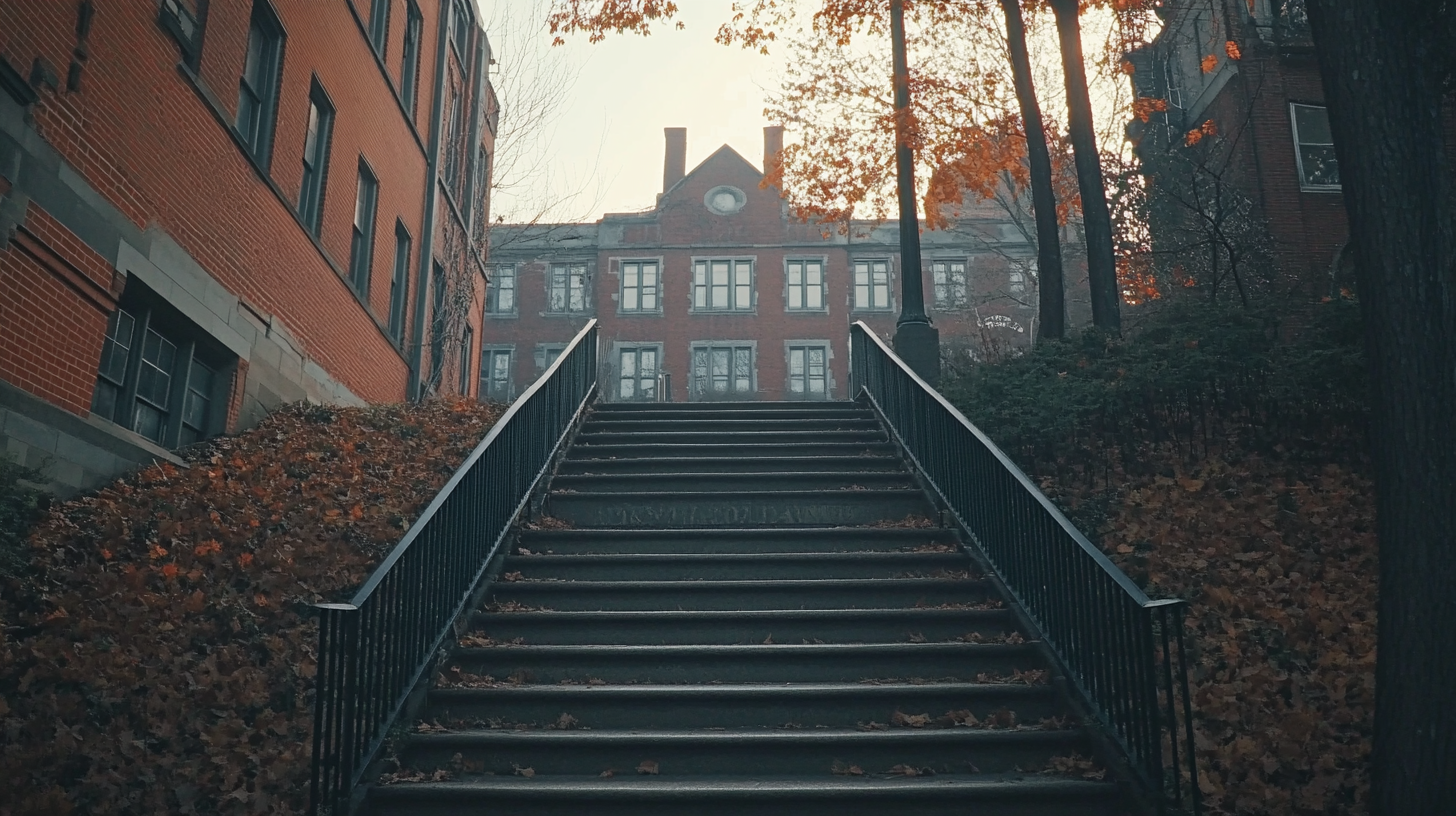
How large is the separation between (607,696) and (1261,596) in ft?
13.1

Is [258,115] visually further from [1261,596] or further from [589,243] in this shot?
[589,243]

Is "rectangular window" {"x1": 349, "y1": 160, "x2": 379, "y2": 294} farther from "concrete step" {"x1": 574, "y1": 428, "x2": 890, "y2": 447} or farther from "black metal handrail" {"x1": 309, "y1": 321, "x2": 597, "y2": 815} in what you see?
"black metal handrail" {"x1": 309, "y1": 321, "x2": 597, "y2": 815}

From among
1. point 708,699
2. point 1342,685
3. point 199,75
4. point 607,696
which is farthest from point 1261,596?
point 199,75

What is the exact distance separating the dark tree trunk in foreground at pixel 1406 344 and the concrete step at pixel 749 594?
103 inches

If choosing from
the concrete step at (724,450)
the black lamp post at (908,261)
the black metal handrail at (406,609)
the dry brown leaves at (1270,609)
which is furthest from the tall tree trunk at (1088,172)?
the black metal handrail at (406,609)

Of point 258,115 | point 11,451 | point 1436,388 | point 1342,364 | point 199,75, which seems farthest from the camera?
point 258,115

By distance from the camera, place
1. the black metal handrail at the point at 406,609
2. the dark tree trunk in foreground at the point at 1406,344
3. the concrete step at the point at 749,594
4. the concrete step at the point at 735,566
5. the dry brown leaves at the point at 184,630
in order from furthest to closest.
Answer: the concrete step at the point at 735,566, the concrete step at the point at 749,594, the dry brown leaves at the point at 184,630, the black metal handrail at the point at 406,609, the dark tree trunk in foreground at the point at 1406,344

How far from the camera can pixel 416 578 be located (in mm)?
5742

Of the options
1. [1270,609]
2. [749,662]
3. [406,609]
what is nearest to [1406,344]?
[1270,609]

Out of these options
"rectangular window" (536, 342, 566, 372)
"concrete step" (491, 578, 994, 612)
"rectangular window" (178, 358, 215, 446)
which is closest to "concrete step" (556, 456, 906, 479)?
"concrete step" (491, 578, 994, 612)

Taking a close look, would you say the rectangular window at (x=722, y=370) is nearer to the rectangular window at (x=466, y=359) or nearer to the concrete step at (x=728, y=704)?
the rectangular window at (x=466, y=359)

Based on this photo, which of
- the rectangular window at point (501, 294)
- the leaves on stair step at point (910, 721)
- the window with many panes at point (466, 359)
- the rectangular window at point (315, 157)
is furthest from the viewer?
the rectangular window at point (501, 294)

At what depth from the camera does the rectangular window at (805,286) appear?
39.7m

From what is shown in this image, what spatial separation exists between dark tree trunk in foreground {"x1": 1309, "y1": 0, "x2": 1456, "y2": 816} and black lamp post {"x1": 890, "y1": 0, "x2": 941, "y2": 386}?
707cm
